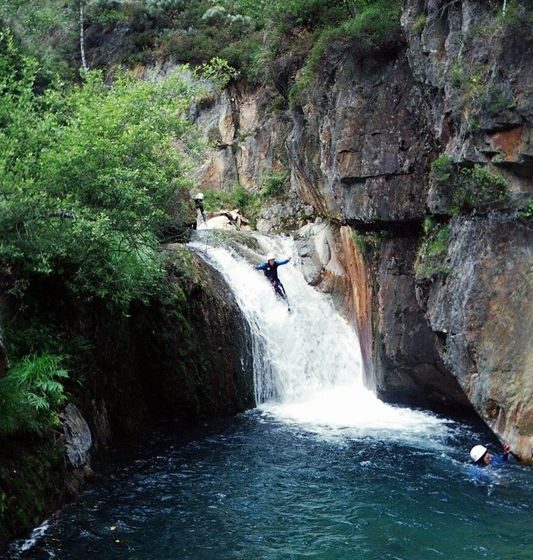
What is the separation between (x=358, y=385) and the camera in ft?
59.2

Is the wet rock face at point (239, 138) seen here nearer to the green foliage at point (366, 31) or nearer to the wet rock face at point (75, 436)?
the green foliage at point (366, 31)

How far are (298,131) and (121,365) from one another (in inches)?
370

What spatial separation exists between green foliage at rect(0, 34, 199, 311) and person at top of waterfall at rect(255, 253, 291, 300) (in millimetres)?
6017

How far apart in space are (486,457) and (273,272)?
8.74 metres

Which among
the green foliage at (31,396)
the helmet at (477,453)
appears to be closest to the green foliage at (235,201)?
the helmet at (477,453)

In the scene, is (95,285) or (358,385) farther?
(358,385)

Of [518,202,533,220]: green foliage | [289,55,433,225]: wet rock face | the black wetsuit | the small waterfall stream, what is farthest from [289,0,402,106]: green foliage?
the small waterfall stream

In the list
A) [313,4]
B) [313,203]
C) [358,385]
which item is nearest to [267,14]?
[313,4]

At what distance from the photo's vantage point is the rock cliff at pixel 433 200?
11.5 metres

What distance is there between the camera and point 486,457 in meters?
11.5

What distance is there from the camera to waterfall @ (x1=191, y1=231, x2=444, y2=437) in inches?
653

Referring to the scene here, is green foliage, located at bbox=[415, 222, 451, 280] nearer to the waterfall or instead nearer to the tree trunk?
the waterfall

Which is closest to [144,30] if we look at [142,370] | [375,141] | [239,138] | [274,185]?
Answer: [239,138]

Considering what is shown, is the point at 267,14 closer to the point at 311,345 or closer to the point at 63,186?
the point at 311,345
